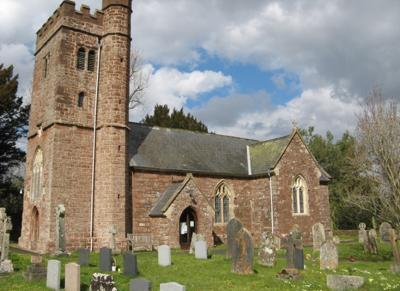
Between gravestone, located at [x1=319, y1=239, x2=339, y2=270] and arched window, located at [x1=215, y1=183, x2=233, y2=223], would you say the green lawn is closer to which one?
gravestone, located at [x1=319, y1=239, x2=339, y2=270]

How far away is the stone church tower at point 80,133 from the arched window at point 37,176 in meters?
0.06

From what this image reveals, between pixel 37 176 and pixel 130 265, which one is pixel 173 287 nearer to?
pixel 130 265

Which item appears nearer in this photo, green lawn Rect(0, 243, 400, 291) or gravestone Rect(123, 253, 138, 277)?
green lawn Rect(0, 243, 400, 291)

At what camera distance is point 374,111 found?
67.4 ft

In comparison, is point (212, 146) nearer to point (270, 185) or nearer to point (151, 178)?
point (270, 185)

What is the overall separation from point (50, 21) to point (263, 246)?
1888cm

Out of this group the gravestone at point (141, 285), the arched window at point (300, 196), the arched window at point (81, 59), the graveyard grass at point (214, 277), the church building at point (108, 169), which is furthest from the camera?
the arched window at point (300, 196)

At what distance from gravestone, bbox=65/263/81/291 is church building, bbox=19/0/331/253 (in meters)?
9.43

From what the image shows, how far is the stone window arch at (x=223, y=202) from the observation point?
27.4 meters

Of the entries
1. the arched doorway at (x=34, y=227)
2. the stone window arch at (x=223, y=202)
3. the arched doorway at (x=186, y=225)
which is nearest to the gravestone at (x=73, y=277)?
the arched doorway at (x=186, y=225)

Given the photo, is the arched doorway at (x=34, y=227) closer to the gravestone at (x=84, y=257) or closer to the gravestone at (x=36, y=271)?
the gravestone at (x=84, y=257)

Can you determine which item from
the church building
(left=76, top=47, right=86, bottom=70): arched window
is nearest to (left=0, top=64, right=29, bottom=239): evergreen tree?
the church building

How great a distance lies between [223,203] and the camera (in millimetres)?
27859

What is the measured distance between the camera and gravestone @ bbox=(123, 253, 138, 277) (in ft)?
43.4
